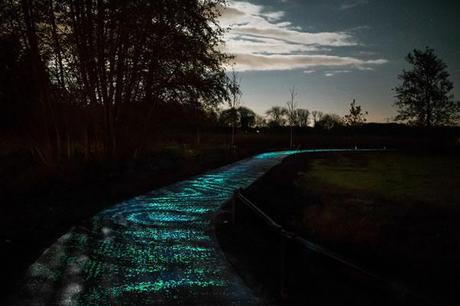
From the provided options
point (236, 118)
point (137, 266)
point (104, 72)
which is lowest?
point (137, 266)

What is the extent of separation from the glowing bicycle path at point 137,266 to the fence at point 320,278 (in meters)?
0.62

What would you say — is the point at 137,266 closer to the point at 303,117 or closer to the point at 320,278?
the point at 320,278

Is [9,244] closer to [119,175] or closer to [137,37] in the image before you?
[119,175]

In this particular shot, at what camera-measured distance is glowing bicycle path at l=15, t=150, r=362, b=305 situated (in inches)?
161

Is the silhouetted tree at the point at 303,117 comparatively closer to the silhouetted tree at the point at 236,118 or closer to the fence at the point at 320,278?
the silhouetted tree at the point at 236,118

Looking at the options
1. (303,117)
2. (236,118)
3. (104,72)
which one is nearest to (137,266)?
(104,72)

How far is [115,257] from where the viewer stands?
5426 mm

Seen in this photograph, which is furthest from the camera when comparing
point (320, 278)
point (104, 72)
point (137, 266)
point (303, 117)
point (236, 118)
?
point (303, 117)

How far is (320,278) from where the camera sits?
14.9 feet

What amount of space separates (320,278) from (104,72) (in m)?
12.8

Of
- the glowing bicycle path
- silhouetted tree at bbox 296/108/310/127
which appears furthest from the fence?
silhouetted tree at bbox 296/108/310/127

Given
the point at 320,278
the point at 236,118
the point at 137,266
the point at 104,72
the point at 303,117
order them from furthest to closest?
the point at 303,117 < the point at 236,118 < the point at 104,72 < the point at 137,266 < the point at 320,278

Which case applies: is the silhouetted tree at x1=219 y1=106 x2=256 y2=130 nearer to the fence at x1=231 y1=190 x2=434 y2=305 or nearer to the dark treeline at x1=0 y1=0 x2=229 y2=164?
the dark treeline at x1=0 y1=0 x2=229 y2=164

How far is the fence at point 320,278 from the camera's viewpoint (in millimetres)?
2869
